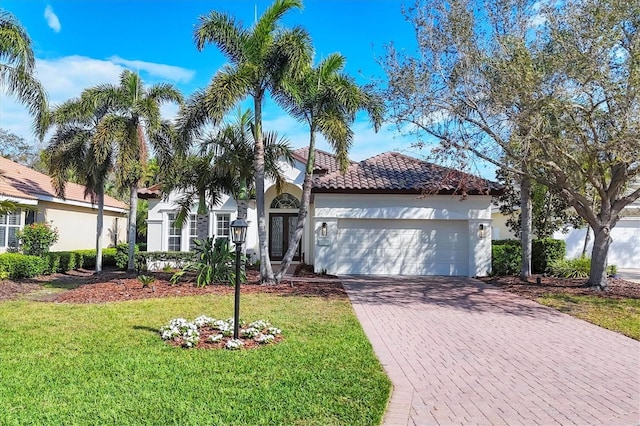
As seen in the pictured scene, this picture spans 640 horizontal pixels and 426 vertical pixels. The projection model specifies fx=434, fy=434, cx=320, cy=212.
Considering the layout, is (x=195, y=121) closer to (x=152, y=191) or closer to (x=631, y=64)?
(x=152, y=191)

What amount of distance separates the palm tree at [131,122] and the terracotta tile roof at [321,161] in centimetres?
563

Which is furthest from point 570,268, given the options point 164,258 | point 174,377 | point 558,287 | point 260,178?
point 164,258

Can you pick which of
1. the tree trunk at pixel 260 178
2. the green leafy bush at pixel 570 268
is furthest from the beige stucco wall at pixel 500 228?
the tree trunk at pixel 260 178

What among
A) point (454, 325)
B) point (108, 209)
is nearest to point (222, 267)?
point (454, 325)

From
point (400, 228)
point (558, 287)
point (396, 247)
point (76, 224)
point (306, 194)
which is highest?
point (306, 194)

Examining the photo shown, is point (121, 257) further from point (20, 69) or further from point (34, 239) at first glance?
point (20, 69)

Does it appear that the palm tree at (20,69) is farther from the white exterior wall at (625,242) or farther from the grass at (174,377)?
the white exterior wall at (625,242)

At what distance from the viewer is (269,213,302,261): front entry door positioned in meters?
21.5

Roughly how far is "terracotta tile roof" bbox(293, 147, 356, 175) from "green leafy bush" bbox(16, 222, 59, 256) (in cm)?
1129

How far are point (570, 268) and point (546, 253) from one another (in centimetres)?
106

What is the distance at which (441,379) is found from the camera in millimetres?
5746

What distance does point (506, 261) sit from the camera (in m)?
17.7

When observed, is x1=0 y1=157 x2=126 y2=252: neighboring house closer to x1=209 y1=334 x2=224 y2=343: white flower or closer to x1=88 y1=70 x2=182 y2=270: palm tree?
x1=88 y1=70 x2=182 y2=270: palm tree

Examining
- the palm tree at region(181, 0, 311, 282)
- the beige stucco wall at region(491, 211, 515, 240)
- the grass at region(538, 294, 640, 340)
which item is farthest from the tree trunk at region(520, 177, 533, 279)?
the beige stucco wall at region(491, 211, 515, 240)
